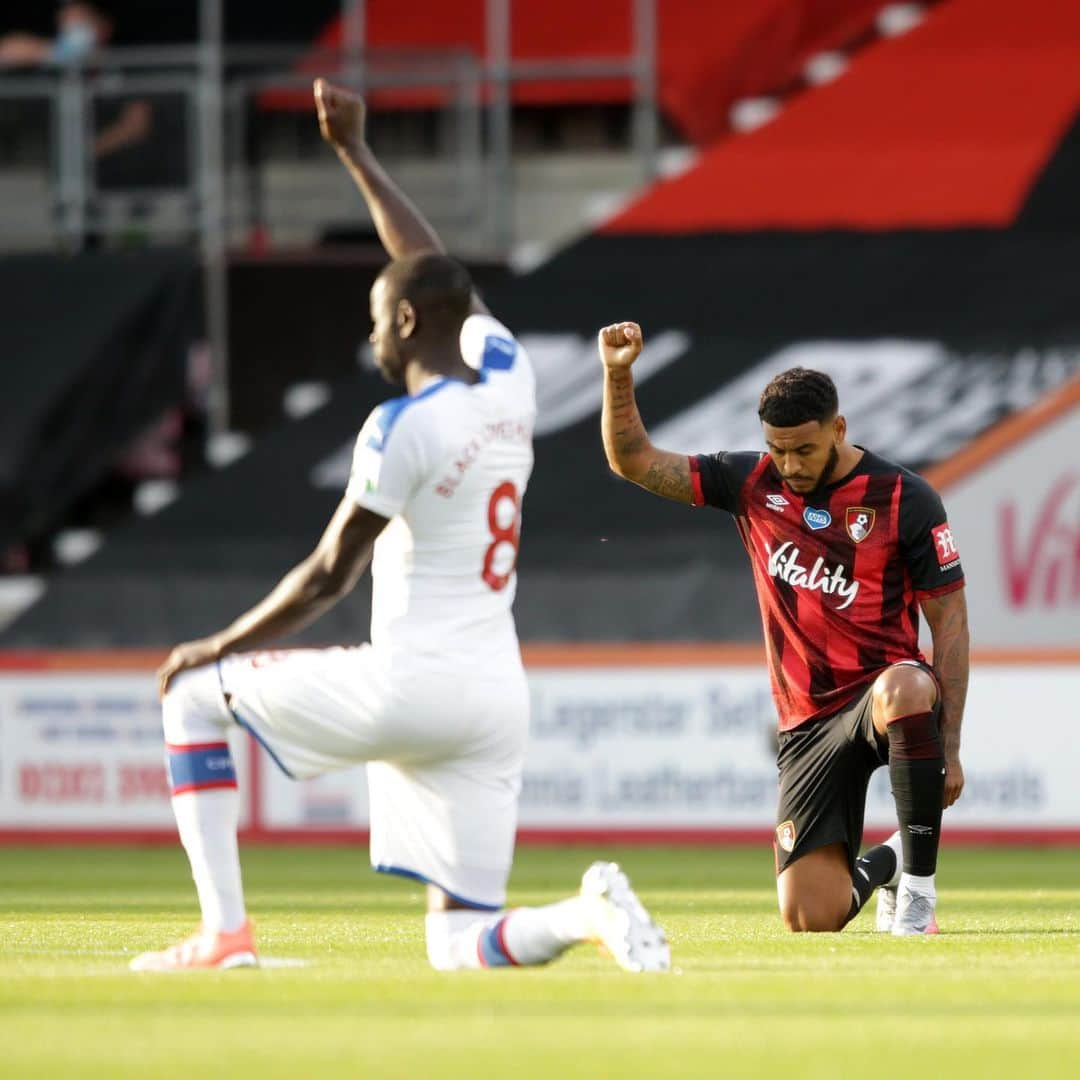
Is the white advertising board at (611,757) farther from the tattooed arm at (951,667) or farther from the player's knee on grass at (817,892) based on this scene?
the tattooed arm at (951,667)

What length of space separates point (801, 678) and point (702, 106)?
12502 millimetres

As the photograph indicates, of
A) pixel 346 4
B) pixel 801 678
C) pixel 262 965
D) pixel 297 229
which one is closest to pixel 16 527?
pixel 297 229

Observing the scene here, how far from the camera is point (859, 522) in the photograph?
902 cm

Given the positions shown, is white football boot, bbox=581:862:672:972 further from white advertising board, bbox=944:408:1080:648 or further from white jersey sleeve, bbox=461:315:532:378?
white advertising board, bbox=944:408:1080:648

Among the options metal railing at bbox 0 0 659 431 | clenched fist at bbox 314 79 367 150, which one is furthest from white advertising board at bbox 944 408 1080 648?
clenched fist at bbox 314 79 367 150

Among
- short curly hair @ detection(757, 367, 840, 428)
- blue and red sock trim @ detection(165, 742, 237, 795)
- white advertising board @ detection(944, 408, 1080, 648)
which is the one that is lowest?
white advertising board @ detection(944, 408, 1080, 648)

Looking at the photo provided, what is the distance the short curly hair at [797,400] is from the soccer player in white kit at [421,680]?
1.74m

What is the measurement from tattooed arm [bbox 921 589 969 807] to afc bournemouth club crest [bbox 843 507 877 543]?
0.30 meters

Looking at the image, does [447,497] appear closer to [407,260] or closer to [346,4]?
[407,260]

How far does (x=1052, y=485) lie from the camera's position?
671 inches

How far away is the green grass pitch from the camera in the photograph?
5.53 m

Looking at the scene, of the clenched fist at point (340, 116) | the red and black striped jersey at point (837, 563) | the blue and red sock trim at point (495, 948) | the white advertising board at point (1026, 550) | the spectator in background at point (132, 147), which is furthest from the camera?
the spectator in background at point (132, 147)

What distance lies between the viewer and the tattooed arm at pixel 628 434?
8.48m

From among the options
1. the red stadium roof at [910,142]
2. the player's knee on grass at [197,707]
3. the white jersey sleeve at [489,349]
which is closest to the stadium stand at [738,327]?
the red stadium roof at [910,142]
